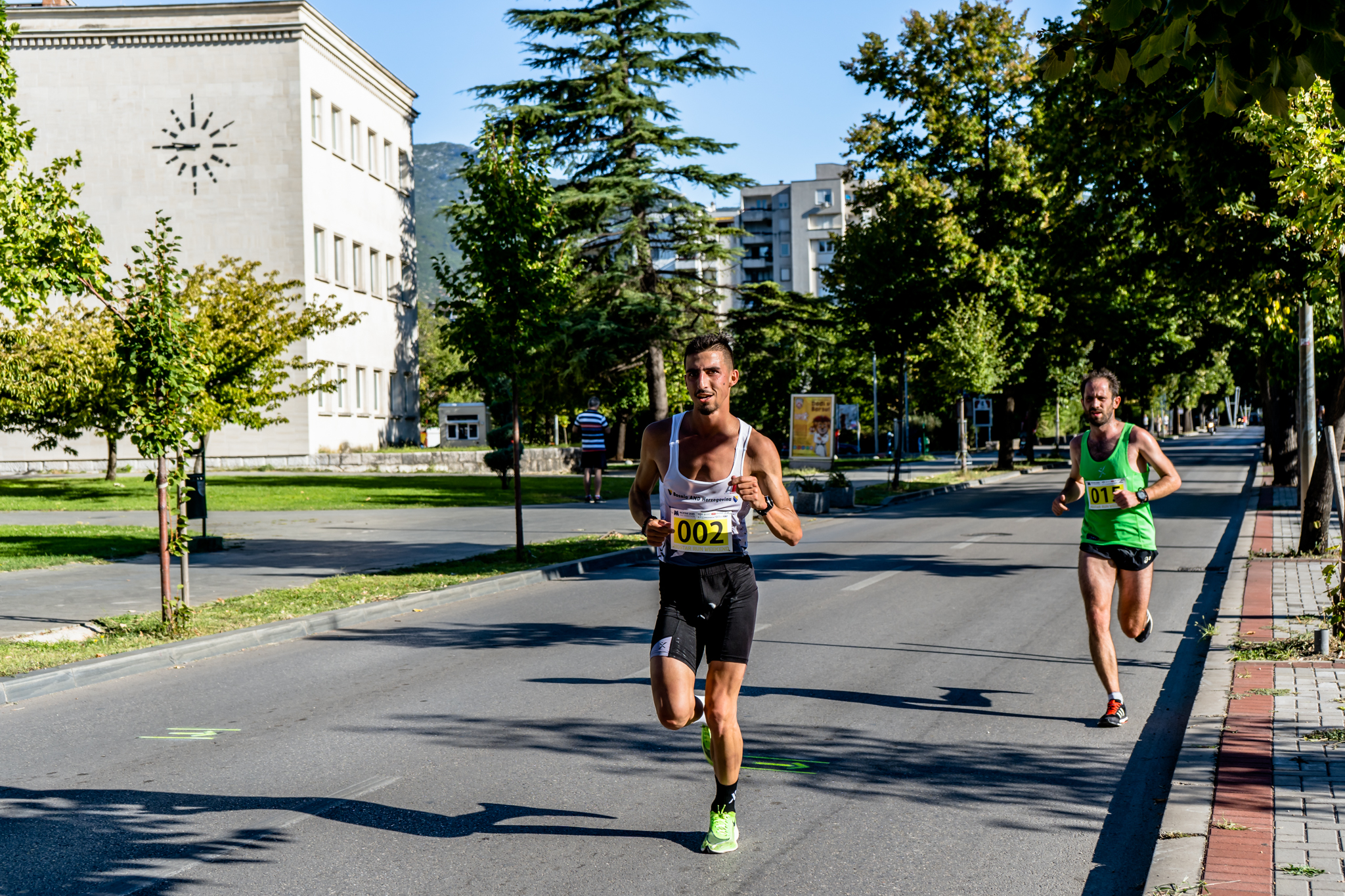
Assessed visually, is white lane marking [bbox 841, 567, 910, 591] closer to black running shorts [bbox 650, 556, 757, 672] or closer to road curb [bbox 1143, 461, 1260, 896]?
road curb [bbox 1143, 461, 1260, 896]

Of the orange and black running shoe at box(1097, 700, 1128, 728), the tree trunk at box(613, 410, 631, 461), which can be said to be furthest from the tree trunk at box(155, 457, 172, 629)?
the tree trunk at box(613, 410, 631, 461)

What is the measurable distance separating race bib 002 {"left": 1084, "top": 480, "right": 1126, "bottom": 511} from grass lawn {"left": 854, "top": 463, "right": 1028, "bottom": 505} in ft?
69.9

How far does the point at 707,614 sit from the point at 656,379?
1143 inches

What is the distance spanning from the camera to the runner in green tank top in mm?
6988

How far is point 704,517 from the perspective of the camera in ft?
16.2

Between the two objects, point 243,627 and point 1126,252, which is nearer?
point 243,627

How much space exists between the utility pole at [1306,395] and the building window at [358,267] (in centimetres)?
3658

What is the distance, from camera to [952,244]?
3788 centimetres

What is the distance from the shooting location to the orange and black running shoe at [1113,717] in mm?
6977

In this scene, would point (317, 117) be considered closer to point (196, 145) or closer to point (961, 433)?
point (196, 145)

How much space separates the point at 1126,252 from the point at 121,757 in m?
20.3

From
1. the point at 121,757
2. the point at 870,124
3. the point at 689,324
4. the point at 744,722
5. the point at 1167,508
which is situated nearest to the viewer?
the point at 121,757

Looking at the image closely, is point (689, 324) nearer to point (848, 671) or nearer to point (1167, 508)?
point (1167, 508)

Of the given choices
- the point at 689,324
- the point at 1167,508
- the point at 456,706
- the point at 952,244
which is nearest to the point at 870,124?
the point at 952,244
